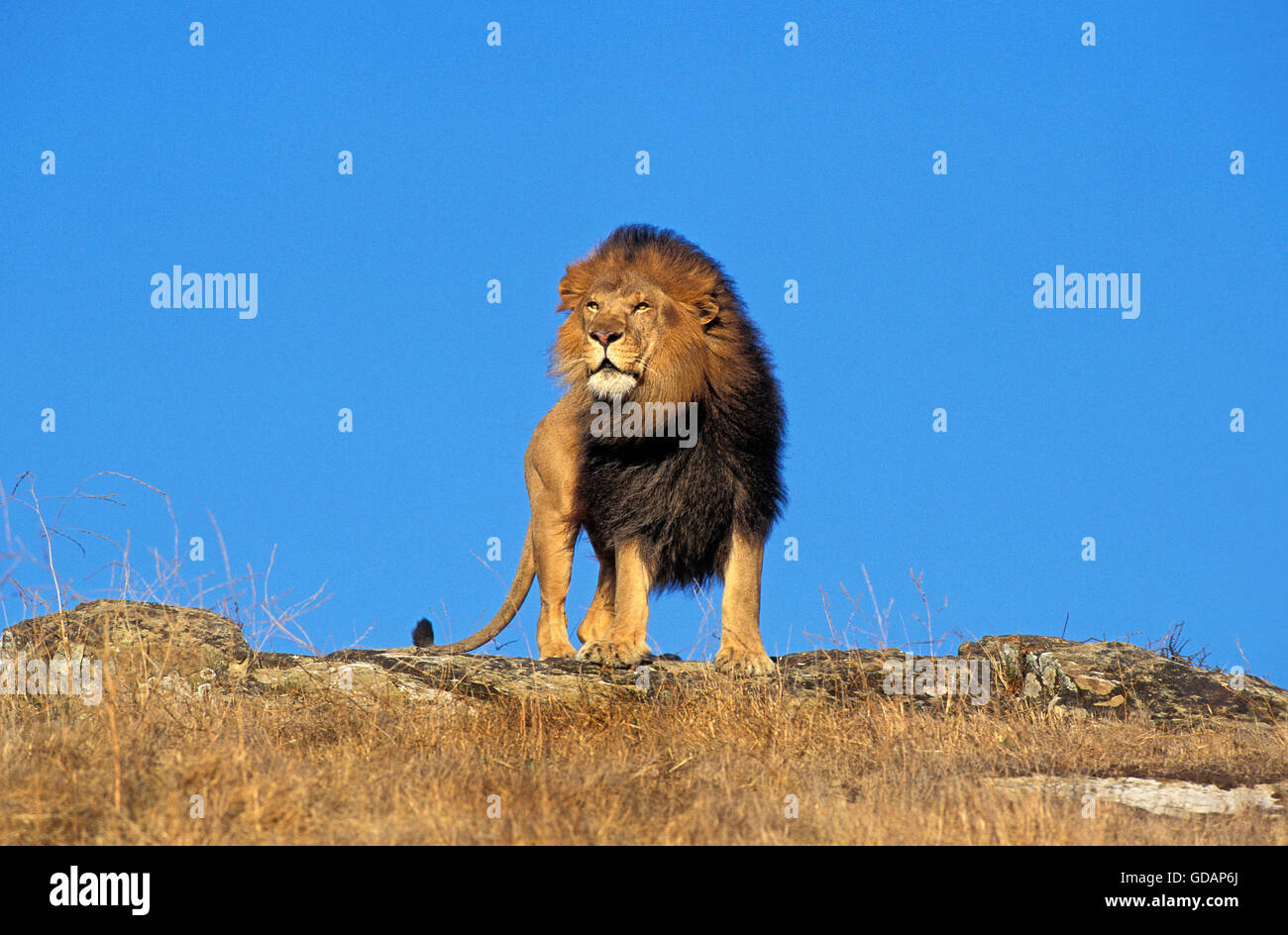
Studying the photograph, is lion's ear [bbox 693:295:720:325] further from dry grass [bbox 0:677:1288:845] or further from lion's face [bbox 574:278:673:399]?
dry grass [bbox 0:677:1288:845]

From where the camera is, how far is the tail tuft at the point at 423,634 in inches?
361

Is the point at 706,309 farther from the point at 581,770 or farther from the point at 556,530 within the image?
the point at 581,770

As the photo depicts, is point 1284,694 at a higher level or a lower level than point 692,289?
lower

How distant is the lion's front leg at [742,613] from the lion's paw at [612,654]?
50 centimetres

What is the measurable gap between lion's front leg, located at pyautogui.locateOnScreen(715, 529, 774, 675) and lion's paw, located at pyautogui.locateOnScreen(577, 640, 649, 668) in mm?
497

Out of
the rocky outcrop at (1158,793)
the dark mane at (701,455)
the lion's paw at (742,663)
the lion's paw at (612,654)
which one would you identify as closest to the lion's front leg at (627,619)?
the lion's paw at (612,654)

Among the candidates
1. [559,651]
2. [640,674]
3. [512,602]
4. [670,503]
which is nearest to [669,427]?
[670,503]

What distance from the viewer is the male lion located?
7.39m

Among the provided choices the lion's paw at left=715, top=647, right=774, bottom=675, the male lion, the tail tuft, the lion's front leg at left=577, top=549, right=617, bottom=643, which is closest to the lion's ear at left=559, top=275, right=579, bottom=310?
the male lion
